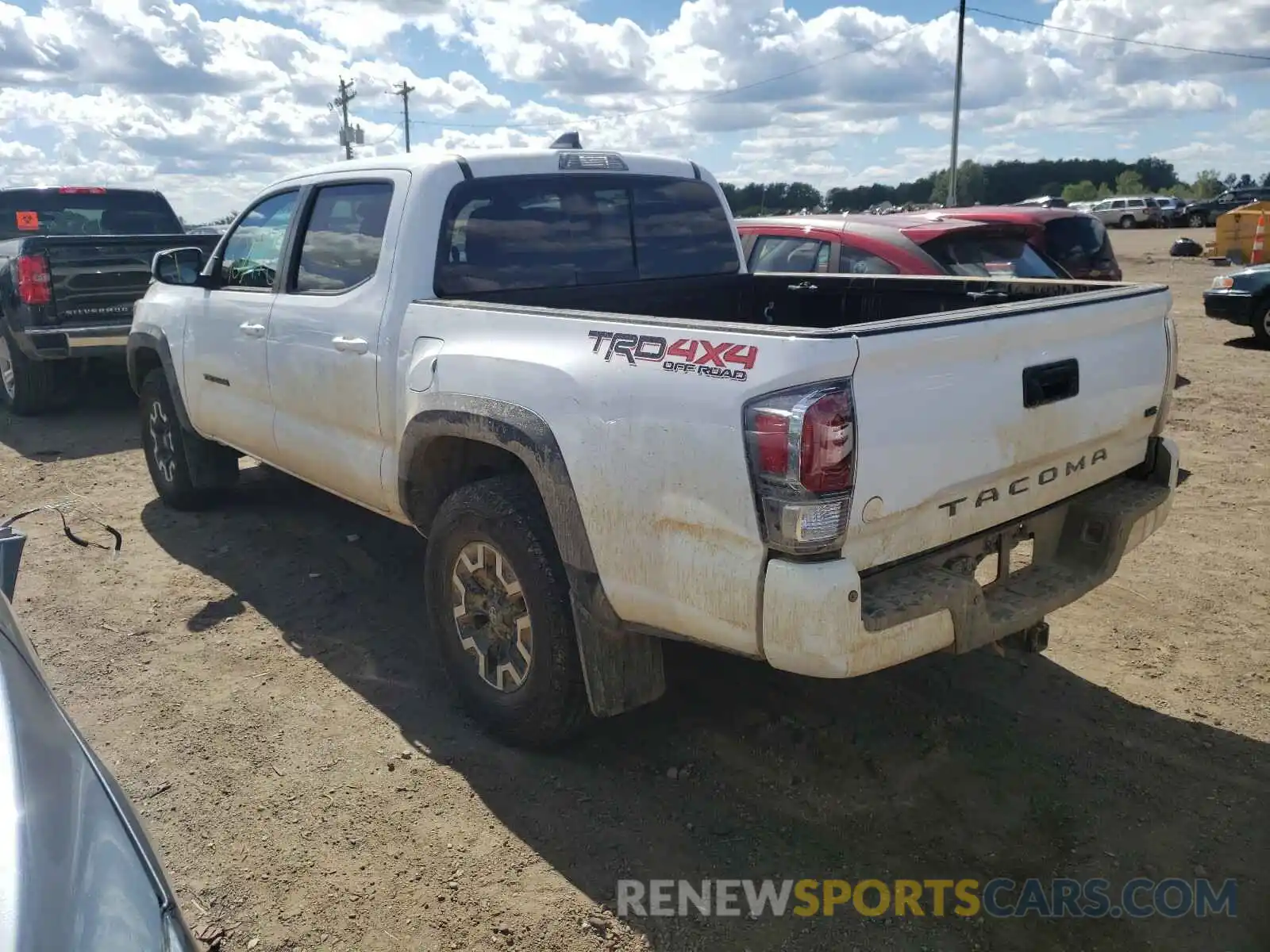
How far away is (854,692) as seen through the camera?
3986 millimetres


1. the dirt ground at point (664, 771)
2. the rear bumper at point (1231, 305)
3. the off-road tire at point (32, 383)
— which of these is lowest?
the dirt ground at point (664, 771)

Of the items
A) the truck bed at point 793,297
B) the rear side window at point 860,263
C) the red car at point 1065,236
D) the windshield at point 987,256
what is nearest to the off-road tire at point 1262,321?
the red car at point 1065,236

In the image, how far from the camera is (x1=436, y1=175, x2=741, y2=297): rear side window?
13.5ft

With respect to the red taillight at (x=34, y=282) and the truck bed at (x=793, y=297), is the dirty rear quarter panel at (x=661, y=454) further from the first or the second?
the red taillight at (x=34, y=282)

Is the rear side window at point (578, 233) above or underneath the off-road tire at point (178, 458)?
above

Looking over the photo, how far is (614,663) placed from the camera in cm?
322

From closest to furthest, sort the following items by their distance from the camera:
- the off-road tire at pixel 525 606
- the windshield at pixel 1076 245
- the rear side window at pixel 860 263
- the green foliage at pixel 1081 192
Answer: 1. the off-road tire at pixel 525 606
2. the rear side window at pixel 860 263
3. the windshield at pixel 1076 245
4. the green foliage at pixel 1081 192

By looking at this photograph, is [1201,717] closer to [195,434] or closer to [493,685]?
→ [493,685]

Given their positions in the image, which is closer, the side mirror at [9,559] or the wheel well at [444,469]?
the side mirror at [9,559]

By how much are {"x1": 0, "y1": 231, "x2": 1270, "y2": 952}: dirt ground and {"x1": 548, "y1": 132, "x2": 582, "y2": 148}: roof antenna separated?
2221 millimetres

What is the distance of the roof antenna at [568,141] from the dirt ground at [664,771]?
2.22 metres

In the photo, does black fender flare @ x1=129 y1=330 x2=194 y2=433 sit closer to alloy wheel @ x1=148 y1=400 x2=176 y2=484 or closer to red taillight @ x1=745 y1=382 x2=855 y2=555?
alloy wheel @ x1=148 y1=400 x2=176 y2=484

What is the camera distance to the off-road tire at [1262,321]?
11391 mm

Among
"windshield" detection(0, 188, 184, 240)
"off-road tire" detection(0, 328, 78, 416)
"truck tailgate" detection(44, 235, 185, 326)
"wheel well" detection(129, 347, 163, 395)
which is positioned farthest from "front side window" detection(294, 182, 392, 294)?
"windshield" detection(0, 188, 184, 240)
